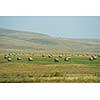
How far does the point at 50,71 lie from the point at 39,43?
0.47 m

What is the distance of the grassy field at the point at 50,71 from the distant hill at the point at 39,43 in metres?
0.13

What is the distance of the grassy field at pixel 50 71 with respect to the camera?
22.1 feet

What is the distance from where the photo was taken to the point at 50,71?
6793 mm

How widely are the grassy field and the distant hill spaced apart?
0.13 metres

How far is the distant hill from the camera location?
6.88 meters

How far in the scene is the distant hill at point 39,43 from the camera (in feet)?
22.6

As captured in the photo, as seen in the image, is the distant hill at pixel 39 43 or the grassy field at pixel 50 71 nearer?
the grassy field at pixel 50 71

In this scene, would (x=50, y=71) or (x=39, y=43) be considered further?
(x=39, y=43)

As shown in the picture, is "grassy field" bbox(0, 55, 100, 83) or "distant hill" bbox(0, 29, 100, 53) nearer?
"grassy field" bbox(0, 55, 100, 83)

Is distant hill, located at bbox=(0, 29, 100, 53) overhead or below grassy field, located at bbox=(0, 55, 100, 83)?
overhead

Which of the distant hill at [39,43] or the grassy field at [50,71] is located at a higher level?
the distant hill at [39,43]
